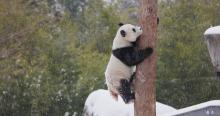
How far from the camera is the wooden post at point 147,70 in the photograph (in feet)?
15.0

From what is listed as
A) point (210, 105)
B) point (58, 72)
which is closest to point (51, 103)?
point (58, 72)

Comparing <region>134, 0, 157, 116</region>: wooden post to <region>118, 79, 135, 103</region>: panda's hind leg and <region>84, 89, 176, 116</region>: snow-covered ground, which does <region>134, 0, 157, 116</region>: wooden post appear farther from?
<region>84, 89, 176, 116</region>: snow-covered ground

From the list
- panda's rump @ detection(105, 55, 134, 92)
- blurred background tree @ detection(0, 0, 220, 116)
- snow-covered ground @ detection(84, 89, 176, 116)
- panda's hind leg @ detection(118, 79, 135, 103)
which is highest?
panda's rump @ detection(105, 55, 134, 92)

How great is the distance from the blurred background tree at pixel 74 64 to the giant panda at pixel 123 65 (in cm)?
888

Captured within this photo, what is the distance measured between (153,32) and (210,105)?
3.12 meters

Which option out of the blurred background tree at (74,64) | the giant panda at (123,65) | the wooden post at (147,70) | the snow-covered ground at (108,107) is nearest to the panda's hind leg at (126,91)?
the giant panda at (123,65)

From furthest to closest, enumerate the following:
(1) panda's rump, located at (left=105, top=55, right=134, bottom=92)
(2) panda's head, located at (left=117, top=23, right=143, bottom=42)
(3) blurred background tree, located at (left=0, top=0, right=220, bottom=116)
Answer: (3) blurred background tree, located at (left=0, top=0, right=220, bottom=116) → (1) panda's rump, located at (left=105, top=55, right=134, bottom=92) → (2) panda's head, located at (left=117, top=23, right=143, bottom=42)

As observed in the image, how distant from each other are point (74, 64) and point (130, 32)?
971cm

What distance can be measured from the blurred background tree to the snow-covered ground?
233 cm

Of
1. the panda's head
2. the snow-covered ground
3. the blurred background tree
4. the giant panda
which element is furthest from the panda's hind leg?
the blurred background tree

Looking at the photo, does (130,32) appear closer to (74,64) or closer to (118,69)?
(118,69)

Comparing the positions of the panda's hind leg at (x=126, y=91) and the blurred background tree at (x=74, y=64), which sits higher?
the panda's hind leg at (x=126, y=91)

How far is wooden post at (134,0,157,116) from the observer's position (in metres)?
4.58

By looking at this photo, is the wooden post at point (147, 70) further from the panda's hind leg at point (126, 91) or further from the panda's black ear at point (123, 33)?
the panda's black ear at point (123, 33)
